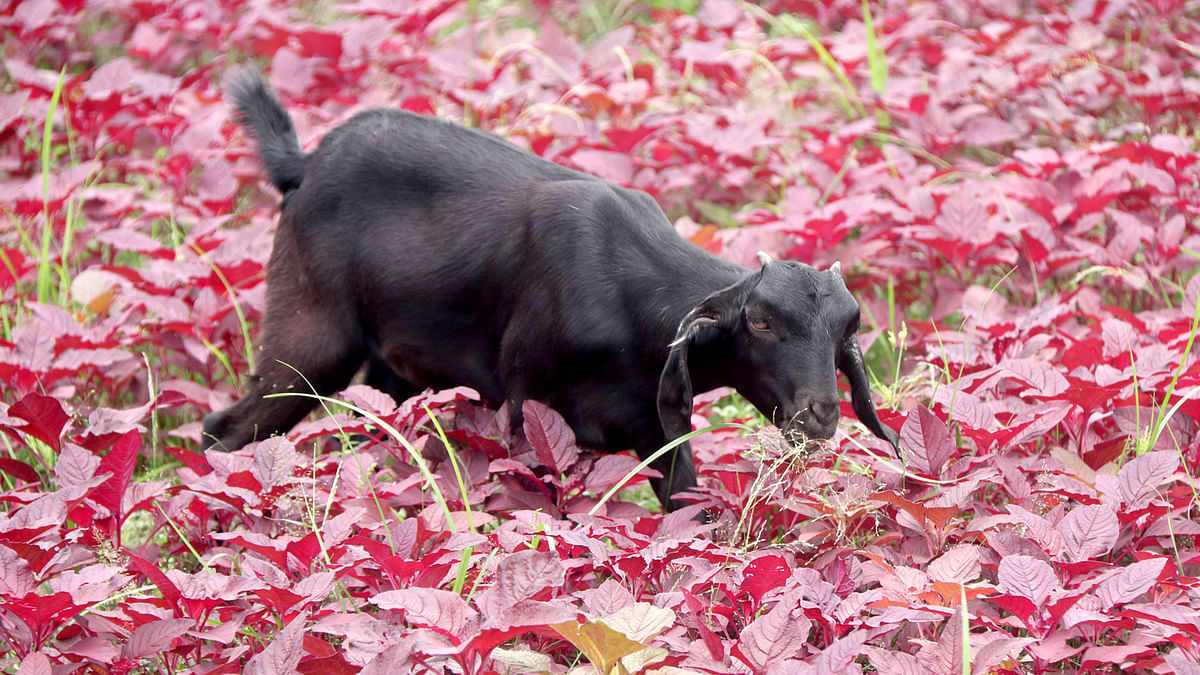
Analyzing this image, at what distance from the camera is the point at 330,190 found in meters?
3.70

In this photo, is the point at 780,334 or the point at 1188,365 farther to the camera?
the point at 1188,365

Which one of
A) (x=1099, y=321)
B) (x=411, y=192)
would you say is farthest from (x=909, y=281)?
(x=411, y=192)

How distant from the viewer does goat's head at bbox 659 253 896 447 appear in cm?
302

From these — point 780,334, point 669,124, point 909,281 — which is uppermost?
point 780,334

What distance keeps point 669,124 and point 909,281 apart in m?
1.31

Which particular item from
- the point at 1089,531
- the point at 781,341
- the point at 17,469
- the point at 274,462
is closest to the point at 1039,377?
the point at 1089,531

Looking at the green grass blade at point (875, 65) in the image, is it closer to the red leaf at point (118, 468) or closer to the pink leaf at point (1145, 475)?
the pink leaf at point (1145, 475)

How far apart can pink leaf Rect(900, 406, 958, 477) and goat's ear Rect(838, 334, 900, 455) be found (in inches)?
4.2

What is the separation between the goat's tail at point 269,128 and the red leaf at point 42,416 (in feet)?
3.35

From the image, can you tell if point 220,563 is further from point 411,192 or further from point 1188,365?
point 1188,365

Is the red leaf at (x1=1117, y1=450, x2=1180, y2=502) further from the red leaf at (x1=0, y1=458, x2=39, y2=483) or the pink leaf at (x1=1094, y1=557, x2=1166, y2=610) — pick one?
the red leaf at (x1=0, y1=458, x2=39, y2=483)

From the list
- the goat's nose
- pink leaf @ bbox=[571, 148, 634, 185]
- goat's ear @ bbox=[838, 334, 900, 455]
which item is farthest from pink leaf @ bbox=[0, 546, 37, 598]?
pink leaf @ bbox=[571, 148, 634, 185]

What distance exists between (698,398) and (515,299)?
73 centimetres

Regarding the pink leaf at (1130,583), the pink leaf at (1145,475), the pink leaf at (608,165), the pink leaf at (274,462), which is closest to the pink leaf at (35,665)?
the pink leaf at (274,462)
